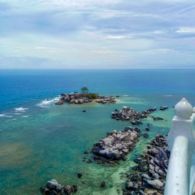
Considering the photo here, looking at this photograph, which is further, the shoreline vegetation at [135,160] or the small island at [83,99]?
the small island at [83,99]

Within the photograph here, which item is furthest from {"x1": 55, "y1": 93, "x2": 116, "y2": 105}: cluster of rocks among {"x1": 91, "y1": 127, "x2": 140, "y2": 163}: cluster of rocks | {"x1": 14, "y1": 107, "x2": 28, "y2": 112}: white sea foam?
{"x1": 91, "y1": 127, "x2": 140, "y2": 163}: cluster of rocks

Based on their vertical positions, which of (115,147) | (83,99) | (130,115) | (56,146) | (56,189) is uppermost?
(83,99)

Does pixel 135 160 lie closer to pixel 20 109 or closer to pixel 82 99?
pixel 20 109

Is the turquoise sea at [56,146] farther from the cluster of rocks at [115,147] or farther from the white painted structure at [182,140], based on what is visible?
the white painted structure at [182,140]

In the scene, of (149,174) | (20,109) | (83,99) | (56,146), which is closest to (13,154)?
(56,146)

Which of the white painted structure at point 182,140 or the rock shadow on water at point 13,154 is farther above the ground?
the white painted structure at point 182,140

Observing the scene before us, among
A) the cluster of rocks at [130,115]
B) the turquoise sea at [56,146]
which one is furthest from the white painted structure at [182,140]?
the cluster of rocks at [130,115]
